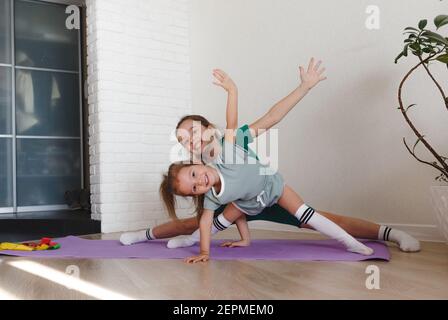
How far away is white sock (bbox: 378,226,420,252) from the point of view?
2.13 metres

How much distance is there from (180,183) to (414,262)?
0.98 m

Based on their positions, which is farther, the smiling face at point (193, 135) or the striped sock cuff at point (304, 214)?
the smiling face at point (193, 135)

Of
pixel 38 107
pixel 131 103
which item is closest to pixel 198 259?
pixel 131 103

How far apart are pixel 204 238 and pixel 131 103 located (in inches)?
71.1

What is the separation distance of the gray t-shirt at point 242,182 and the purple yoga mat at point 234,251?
229mm

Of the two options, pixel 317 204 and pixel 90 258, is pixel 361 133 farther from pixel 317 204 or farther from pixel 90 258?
pixel 90 258

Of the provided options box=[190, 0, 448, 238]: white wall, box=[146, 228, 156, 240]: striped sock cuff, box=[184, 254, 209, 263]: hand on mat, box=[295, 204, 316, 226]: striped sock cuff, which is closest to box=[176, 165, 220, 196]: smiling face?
box=[184, 254, 209, 263]: hand on mat

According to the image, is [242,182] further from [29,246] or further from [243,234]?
[29,246]

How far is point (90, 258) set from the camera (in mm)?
2193

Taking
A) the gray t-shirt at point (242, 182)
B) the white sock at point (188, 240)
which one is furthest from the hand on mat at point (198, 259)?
the white sock at point (188, 240)

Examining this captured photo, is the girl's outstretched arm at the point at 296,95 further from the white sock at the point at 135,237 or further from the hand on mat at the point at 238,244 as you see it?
the white sock at the point at 135,237

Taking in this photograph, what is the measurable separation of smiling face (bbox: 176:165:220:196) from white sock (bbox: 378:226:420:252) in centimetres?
85

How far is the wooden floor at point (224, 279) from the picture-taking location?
4.69 feet
